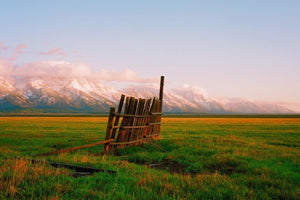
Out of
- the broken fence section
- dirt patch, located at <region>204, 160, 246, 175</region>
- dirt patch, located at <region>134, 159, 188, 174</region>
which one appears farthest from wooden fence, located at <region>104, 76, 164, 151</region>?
dirt patch, located at <region>204, 160, 246, 175</region>

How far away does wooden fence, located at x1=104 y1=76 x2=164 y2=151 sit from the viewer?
1111 centimetres

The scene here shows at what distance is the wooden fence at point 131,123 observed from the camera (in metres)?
11.1

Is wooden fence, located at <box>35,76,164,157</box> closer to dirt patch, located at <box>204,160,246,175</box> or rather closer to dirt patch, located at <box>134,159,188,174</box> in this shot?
dirt patch, located at <box>134,159,188,174</box>

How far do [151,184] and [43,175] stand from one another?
103 inches

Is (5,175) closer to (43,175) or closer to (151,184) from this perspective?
(43,175)

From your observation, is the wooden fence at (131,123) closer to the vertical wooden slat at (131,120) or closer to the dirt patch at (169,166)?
the vertical wooden slat at (131,120)

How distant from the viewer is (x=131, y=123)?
12141 mm

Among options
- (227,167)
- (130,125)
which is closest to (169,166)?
(227,167)

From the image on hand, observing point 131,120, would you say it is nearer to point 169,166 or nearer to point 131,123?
point 131,123

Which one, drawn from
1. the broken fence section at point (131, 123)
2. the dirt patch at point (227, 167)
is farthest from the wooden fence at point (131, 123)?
the dirt patch at point (227, 167)

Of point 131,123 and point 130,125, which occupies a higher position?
point 131,123

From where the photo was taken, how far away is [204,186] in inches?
216

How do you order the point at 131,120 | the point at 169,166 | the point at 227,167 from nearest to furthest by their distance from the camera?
1. the point at 227,167
2. the point at 169,166
3. the point at 131,120

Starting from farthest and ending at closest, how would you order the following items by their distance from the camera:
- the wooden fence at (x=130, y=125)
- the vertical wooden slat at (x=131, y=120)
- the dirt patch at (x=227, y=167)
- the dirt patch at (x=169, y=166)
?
the vertical wooden slat at (x=131, y=120), the wooden fence at (x=130, y=125), the dirt patch at (x=169, y=166), the dirt patch at (x=227, y=167)
